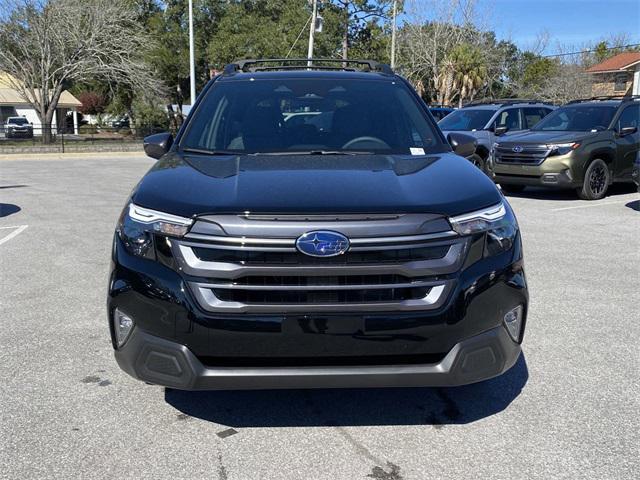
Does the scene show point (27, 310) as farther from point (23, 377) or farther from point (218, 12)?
point (218, 12)

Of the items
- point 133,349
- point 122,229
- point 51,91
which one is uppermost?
point 51,91

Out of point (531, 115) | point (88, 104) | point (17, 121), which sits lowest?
point (531, 115)

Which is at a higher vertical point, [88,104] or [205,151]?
[88,104]

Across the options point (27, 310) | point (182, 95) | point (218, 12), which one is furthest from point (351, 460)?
point (182, 95)

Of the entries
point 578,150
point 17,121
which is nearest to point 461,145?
point 578,150

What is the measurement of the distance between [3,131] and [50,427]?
31.7 metres

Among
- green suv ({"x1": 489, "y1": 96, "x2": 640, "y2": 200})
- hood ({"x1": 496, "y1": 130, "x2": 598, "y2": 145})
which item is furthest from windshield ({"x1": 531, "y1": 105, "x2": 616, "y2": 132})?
hood ({"x1": 496, "y1": 130, "x2": 598, "y2": 145})

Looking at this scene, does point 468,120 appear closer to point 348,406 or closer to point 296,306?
point 348,406

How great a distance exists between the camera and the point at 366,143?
4.17 meters

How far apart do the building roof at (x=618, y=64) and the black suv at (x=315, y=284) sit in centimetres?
5578

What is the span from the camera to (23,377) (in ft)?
13.1

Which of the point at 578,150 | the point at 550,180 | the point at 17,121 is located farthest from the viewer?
the point at 17,121

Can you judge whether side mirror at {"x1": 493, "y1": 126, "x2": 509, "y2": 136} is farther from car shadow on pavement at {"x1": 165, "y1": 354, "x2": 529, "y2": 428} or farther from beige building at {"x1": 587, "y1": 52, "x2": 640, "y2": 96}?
beige building at {"x1": 587, "y1": 52, "x2": 640, "y2": 96}

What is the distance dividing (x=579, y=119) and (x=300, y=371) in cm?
1184
